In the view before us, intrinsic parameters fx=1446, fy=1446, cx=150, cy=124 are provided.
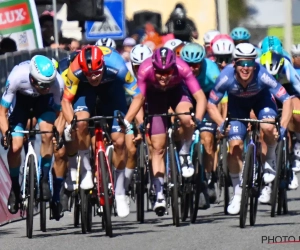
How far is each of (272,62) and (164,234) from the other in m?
2.98

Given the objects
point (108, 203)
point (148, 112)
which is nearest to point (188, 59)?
point (148, 112)

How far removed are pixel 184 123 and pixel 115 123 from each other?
1.33 meters

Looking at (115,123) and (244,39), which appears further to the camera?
(244,39)

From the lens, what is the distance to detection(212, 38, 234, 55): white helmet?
62.8 ft

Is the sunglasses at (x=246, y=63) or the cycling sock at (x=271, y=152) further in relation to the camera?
the cycling sock at (x=271, y=152)

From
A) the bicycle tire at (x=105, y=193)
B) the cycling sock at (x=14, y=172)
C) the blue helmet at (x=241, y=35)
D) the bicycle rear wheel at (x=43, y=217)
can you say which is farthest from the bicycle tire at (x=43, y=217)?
the blue helmet at (x=241, y=35)

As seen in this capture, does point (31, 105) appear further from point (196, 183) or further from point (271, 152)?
point (271, 152)

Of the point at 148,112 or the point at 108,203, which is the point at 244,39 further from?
the point at 108,203

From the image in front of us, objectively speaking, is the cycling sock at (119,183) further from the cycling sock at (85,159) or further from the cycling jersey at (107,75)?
the cycling jersey at (107,75)

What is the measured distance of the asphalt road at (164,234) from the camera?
1312 centimetres

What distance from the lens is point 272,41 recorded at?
1784cm

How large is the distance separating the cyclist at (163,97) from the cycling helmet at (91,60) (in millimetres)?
1219

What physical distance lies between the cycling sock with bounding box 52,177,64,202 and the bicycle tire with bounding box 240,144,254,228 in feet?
6.92

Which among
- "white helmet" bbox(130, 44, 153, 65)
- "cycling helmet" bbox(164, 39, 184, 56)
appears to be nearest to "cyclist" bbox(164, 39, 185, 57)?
"cycling helmet" bbox(164, 39, 184, 56)
